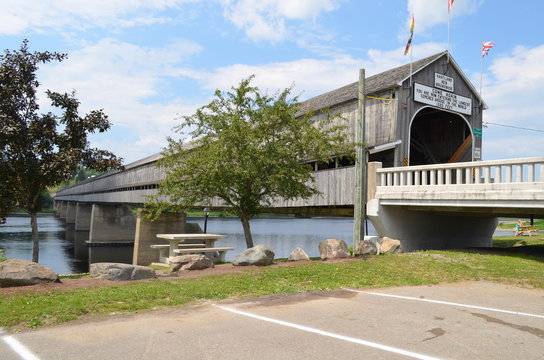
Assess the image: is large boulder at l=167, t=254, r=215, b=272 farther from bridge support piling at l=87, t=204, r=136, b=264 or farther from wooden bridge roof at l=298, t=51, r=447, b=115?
bridge support piling at l=87, t=204, r=136, b=264

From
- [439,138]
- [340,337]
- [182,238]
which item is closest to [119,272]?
[340,337]

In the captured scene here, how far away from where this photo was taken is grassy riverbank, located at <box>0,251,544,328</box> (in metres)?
6.85

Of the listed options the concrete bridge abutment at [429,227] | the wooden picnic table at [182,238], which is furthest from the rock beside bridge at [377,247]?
the wooden picnic table at [182,238]

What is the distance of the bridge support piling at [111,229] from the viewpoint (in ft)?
175

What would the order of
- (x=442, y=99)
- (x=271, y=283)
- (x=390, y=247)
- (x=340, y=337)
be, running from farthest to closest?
(x=442, y=99) < (x=390, y=247) < (x=271, y=283) < (x=340, y=337)

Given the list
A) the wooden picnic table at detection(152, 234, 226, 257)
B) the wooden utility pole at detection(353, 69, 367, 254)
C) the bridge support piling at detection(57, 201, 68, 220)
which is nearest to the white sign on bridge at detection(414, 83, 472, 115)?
the wooden utility pole at detection(353, 69, 367, 254)

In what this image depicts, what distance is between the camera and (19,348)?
4.97 metres

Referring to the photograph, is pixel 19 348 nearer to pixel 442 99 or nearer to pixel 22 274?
pixel 22 274

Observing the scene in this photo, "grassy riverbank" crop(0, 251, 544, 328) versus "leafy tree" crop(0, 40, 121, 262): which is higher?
"leafy tree" crop(0, 40, 121, 262)

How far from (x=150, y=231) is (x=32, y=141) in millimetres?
19625

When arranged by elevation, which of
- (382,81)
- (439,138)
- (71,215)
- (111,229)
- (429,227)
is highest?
(382,81)

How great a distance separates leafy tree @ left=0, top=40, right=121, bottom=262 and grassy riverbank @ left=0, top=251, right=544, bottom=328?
5862 mm

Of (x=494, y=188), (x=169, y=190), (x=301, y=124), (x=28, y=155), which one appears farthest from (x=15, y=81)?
(x=494, y=188)

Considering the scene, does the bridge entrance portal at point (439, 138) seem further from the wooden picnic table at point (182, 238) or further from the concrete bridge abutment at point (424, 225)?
the wooden picnic table at point (182, 238)
